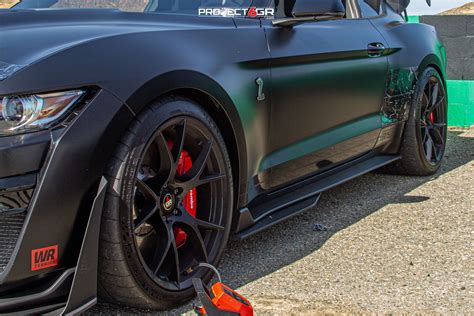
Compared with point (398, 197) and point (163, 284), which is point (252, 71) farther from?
point (398, 197)

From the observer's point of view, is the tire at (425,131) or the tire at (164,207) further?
the tire at (425,131)

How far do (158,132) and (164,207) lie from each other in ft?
1.09

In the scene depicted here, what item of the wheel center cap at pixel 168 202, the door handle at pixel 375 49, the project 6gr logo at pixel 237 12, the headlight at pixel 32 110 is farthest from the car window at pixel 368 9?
the headlight at pixel 32 110

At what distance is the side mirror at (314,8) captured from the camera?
12.2 ft

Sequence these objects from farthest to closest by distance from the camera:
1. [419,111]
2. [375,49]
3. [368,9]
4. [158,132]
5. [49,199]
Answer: [419,111]
[368,9]
[375,49]
[158,132]
[49,199]

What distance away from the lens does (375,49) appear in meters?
4.78

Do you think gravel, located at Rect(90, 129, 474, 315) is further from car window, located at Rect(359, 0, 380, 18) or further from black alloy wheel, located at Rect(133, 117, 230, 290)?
car window, located at Rect(359, 0, 380, 18)

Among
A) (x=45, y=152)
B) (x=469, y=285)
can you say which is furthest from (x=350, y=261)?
(x=45, y=152)

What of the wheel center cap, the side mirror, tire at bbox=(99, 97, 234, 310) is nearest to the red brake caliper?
tire at bbox=(99, 97, 234, 310)

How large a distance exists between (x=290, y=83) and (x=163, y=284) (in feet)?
4.32

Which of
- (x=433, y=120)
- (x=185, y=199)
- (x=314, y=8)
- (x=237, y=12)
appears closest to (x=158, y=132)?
(x=185, y=199)

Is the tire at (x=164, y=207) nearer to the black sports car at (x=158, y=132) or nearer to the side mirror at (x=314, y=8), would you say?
the black sports car at (x=158, y=132)

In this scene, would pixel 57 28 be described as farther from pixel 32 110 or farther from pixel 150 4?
pixel 150 4

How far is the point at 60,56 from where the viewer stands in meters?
2.57
